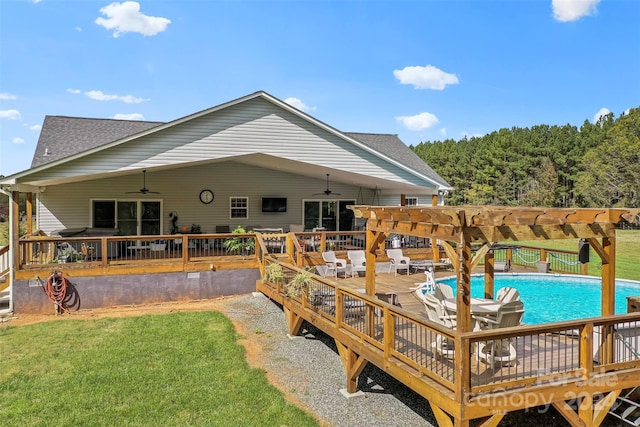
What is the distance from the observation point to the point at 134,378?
6.62 meters

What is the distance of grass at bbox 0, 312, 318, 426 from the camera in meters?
5.54

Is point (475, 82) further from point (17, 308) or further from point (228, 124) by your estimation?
point (17, 308)

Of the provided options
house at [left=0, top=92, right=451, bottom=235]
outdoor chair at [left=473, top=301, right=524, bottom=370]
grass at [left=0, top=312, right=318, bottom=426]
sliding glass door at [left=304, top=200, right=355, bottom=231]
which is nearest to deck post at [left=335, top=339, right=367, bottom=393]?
grass at [left=0, top=312, right=318, bottom=426]

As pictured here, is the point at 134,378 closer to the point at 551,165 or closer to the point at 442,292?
the point at 442,292

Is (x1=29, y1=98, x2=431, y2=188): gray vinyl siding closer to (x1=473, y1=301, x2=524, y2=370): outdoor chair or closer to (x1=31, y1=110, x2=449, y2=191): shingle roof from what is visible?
(x1=31, y1=110, x2=449, y2=191): shingle roof

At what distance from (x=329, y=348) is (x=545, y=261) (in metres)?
8.30

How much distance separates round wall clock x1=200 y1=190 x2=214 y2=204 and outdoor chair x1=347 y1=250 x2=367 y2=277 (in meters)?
6.83

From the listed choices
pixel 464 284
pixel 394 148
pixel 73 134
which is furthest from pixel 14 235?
pixel 394 148

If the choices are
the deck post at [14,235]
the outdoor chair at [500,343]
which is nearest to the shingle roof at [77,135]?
the deck post at [14,235]

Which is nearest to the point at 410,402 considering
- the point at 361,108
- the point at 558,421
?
the point at 558,421

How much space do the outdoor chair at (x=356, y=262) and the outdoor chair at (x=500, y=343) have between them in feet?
19.4

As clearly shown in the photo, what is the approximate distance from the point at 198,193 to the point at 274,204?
3072 mm

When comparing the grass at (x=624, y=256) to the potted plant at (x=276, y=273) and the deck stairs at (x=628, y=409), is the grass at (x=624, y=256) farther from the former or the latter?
the potted plant at (x=276, y=273)

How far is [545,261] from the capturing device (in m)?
12.8
